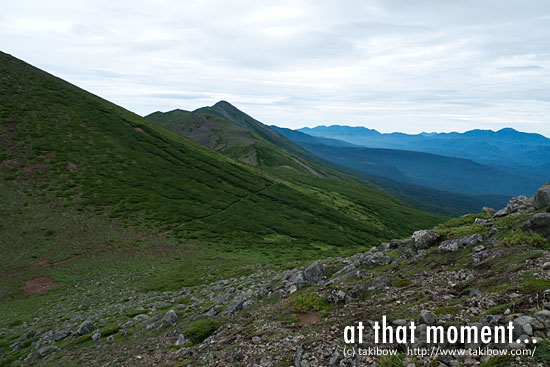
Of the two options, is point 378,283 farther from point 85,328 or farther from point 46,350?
point 46,350

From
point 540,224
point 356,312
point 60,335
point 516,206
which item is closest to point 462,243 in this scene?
point 540,224

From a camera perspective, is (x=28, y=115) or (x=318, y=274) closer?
(x=318, y=274)

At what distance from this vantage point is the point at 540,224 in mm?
15766

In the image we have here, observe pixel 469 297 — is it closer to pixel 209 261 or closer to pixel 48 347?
pixel 48 347

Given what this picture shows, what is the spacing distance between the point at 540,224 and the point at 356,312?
37.1ft

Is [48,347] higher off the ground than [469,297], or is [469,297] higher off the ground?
[469,297]

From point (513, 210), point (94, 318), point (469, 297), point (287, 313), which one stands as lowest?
point (94, 318)

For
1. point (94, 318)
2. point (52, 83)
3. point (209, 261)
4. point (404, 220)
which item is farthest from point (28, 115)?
point (404, 220)

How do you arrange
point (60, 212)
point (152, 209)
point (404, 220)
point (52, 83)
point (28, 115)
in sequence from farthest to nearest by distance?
1. point (404, 220)
2. point (52, 83)
3. point (28, 115)
4. point (152, 209)
5. point (60, 212)

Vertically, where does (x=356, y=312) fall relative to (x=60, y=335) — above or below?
above

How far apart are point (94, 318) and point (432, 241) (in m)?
30.2

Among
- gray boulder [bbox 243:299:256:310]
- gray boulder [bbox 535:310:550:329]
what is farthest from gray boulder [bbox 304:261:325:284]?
gray boulder [bbox 535:310:550:329]

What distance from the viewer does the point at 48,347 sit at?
22109 mm

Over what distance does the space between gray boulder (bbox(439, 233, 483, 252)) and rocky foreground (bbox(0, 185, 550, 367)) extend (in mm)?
54
